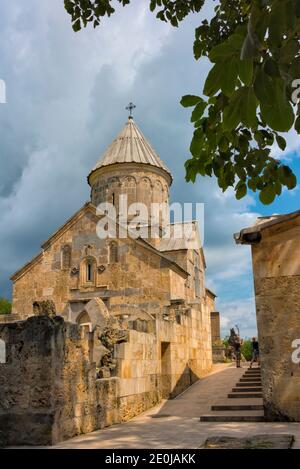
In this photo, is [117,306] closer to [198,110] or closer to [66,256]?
Result: [66,256]

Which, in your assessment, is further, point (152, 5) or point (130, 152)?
point (130, 152)

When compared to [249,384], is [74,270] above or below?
above

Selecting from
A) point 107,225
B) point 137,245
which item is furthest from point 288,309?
point 107,225

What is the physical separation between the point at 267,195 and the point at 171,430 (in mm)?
5234

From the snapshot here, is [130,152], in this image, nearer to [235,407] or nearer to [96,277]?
[96,277]

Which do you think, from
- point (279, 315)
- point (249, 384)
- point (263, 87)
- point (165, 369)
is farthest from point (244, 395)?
point (263, 87)

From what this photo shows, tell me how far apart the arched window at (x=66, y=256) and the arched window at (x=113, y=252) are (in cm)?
189

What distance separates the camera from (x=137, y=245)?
17.6m

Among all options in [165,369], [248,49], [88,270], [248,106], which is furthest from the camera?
[88,270]

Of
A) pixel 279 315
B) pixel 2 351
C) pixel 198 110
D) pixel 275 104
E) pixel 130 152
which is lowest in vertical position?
pixel 2 351

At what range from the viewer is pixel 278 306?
8.77 m

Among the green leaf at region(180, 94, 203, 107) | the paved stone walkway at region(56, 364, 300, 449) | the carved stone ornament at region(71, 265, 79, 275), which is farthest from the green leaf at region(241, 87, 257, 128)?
the carved stone ornament at region(71, 265, 79, 275)

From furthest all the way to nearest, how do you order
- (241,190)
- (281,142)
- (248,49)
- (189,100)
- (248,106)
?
(241,190) → (281,142) → (189,100) → (248,106) → (248,49)
